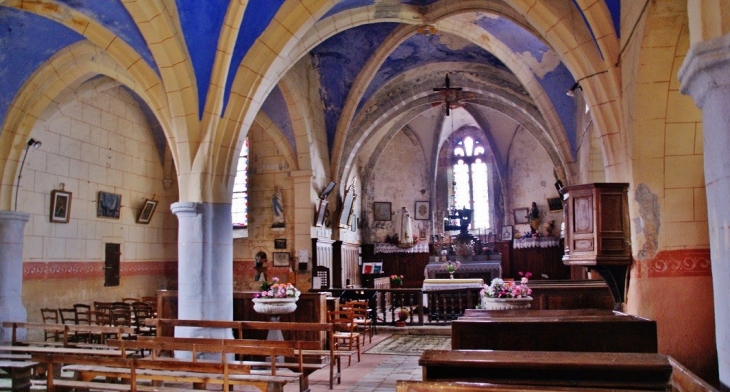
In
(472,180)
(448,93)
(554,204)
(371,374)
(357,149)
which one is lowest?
(371,374)

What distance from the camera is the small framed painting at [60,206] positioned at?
10484mm

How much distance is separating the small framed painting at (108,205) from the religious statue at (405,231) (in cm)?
875

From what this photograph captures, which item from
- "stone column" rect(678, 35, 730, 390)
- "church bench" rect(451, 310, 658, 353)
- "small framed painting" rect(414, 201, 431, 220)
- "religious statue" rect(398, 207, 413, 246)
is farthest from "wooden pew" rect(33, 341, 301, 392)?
"small framed painting" rect(414, 201, 431, 220)

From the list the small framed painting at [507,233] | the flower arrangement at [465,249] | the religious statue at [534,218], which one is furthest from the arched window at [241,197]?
the religious statue at [534,218]

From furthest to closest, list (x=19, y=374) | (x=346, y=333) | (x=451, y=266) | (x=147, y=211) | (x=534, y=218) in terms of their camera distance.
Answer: (x=534, y=218) → (x=451, y=266) → (x=147, y=211) → (x=346, y=333) → (x=19, y=374)

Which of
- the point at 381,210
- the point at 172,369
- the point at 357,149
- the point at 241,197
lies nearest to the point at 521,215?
the point at 381,210

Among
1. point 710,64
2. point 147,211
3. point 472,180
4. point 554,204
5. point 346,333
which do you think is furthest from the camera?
point 472,180

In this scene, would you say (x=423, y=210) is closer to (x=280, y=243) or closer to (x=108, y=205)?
(x=280, y=243)

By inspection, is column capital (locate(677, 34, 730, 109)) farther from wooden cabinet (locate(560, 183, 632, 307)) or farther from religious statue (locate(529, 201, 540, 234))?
religious statue (locate(529, 201, 540, 234))

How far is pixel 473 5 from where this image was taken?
1010cm

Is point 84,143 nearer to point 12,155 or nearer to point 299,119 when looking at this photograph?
point 12,155

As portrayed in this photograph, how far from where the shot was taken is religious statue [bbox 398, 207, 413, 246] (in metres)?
18.0

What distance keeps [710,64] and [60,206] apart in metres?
10.8

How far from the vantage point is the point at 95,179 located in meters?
11.6
